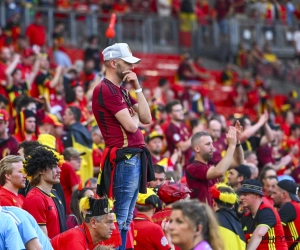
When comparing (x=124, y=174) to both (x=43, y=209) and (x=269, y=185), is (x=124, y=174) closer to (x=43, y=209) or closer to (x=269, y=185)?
(x=43, y=209)

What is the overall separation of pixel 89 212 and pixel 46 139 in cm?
354

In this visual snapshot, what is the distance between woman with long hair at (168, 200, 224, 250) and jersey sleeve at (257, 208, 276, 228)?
179 inches

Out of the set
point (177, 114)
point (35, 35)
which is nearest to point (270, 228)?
point (177, 114)

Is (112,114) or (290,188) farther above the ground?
(112,114)

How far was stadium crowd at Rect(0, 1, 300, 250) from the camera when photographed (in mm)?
9719

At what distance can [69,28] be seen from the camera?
26.1 meters

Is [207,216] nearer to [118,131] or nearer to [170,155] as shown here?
[118,131]

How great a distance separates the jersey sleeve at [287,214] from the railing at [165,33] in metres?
13.5

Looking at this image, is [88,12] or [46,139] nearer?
[46,139]

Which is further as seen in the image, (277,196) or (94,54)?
(94,54)

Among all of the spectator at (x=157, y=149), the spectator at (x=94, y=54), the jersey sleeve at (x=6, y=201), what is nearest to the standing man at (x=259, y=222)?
the spectator at (x=157, y=149)

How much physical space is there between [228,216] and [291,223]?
149 cm

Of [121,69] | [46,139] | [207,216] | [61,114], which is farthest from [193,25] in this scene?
[207,216]

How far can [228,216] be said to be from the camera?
38.1 feet
